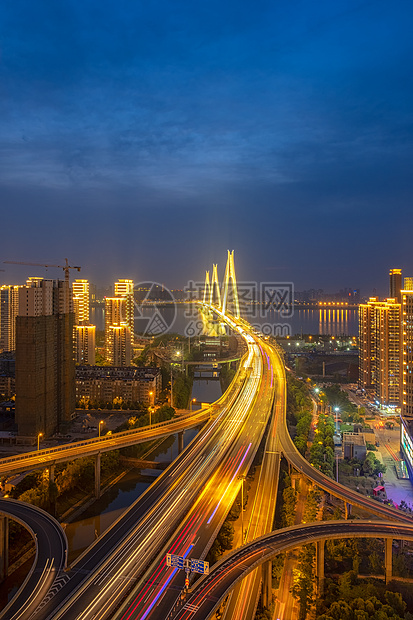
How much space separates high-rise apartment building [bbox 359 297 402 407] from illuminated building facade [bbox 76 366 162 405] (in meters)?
4.82

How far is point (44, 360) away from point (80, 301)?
28.2 ft

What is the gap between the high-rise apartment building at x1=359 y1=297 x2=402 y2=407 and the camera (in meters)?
9.36

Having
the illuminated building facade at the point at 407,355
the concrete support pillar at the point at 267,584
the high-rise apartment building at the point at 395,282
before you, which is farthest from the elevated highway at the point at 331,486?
the high-rise apartment building at the point at 395,282

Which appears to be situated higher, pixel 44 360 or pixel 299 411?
pixel 44 360

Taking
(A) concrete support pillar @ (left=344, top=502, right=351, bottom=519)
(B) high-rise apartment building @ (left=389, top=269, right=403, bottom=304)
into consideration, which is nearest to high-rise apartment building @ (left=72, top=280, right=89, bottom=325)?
(B) high-rise apartment building @ (left=389, top=269, right=403, bottom=304)

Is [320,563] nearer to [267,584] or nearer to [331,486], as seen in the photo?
[267,584]

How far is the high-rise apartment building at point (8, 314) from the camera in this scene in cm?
1592

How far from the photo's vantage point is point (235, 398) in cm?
989

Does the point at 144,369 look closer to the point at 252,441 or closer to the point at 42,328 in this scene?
the point at 42,328

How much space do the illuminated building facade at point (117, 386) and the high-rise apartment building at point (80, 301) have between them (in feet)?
14.6

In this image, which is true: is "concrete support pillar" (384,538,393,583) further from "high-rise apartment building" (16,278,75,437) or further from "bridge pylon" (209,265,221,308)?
"bridge pylon" (209,265,221,308)

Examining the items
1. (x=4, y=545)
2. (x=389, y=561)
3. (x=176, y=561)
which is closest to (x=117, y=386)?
(x=4, y=545)

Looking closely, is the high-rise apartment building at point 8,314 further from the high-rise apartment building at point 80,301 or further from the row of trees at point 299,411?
the row of trees at point 299,411

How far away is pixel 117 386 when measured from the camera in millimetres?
10305
